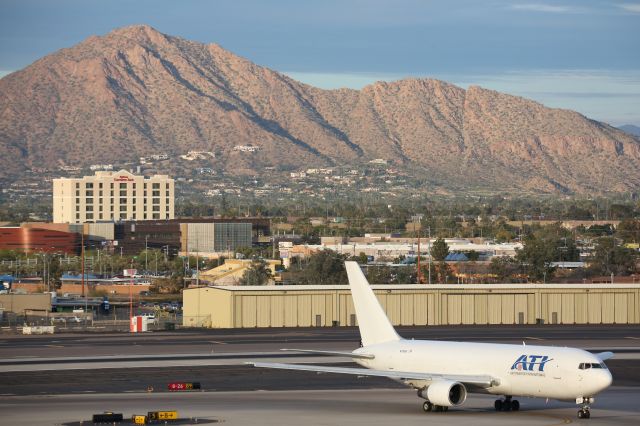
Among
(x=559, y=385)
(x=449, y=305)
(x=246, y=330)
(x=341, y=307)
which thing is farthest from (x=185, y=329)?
(x=559, y=385)

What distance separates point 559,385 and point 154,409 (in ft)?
60.9

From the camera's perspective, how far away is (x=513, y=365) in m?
54.2

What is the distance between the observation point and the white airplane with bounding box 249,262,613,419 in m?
52.9

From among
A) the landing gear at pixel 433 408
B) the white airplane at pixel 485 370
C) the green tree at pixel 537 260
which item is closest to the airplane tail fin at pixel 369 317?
the white airplane at pixel 485 370

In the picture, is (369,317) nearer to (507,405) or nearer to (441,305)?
(507,405)

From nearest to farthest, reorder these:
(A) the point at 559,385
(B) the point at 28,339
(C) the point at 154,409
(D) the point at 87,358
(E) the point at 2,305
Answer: (A) the point at 559,385
(C) the point at 154,409
(D) the point at 87,358
(B) the point at 28,339
(E) the point at 2,305

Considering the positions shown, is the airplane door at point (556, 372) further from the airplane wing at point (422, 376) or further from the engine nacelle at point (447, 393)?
the engine nacelle at point (447, 393)

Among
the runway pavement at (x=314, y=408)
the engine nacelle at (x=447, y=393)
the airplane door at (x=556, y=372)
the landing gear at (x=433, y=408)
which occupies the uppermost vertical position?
the airplane door at (x=556, y=372)

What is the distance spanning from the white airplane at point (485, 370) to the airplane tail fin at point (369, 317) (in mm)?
292

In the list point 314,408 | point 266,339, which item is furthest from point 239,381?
point 266,339

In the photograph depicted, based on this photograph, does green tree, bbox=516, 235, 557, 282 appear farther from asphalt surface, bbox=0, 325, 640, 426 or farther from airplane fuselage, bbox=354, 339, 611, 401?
airplane fuselage, bbox=354, 339, 611, 401

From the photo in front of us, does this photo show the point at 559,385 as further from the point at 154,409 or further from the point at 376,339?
the point at 154,409

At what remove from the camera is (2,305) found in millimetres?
142375

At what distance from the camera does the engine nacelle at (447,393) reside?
54031 mm
